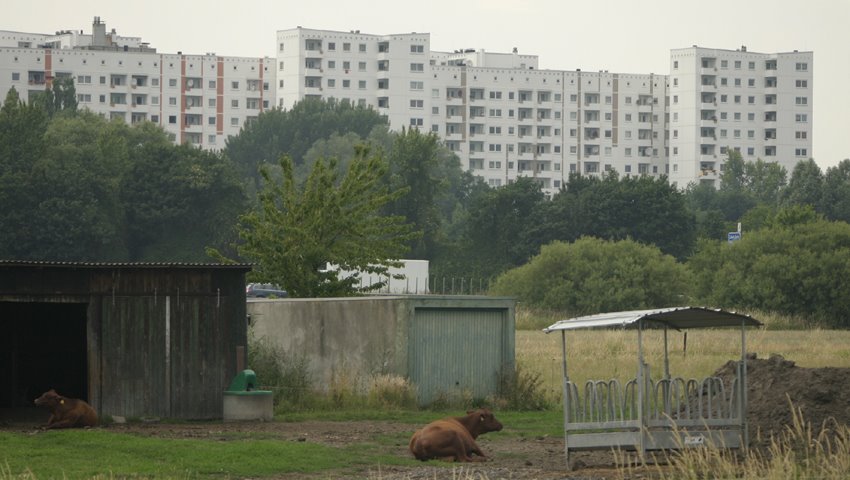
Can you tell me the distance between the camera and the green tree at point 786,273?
3248 inches

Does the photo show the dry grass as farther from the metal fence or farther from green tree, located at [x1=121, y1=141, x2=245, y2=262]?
green tree, located at [x1=121, y1=141, x2=245, y2=262]

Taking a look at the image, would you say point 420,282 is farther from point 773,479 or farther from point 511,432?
point 773,479

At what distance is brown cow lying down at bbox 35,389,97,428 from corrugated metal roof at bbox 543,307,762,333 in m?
8.47

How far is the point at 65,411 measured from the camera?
28.9 m

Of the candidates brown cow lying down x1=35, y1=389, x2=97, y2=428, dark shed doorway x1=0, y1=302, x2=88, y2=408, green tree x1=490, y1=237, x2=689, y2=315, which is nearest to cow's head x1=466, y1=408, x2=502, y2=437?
brown cow lying down x1=35, y1=389, x2=97, y2=428

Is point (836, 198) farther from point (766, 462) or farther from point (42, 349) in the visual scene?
point (766, 462)

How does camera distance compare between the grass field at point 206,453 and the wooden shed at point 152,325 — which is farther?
the wooden shed at point 152,325

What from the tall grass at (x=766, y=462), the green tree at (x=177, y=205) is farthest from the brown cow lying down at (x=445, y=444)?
the green tree at (x=177, y=205)

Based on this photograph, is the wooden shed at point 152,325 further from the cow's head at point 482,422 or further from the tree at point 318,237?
the tree at point 318,237

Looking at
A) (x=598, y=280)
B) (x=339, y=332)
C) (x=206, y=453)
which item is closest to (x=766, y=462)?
(x=206, y=453)

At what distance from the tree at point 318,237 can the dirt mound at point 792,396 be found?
15.1 m

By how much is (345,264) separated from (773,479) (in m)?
26.3

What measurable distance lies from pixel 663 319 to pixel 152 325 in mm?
10529

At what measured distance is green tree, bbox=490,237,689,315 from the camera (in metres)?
90.9
